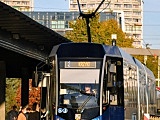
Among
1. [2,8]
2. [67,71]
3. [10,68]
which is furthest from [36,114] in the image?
[10,68]

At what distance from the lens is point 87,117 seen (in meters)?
19.2

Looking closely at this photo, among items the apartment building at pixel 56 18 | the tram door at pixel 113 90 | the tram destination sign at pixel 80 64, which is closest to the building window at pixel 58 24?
the apartment building at pixel 56 18

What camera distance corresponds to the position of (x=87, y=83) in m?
19.0

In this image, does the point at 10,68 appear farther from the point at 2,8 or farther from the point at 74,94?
the point at 74,94

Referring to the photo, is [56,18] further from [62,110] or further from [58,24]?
[62,110]

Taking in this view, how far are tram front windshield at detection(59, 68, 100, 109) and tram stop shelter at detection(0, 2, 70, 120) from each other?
3979 millimetres

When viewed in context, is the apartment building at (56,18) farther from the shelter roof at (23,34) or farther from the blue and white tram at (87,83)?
the blue and white tram at (87,83)

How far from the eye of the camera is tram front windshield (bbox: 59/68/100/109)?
18.9 metres

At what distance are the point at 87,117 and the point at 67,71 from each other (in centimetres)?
157

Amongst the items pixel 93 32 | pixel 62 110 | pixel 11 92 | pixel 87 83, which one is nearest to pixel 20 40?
pixel 62 110

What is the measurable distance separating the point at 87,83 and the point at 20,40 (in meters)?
13.2

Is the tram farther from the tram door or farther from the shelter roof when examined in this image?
the shelter roof

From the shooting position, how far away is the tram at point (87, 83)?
19.0m

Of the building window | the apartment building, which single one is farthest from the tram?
the building window
